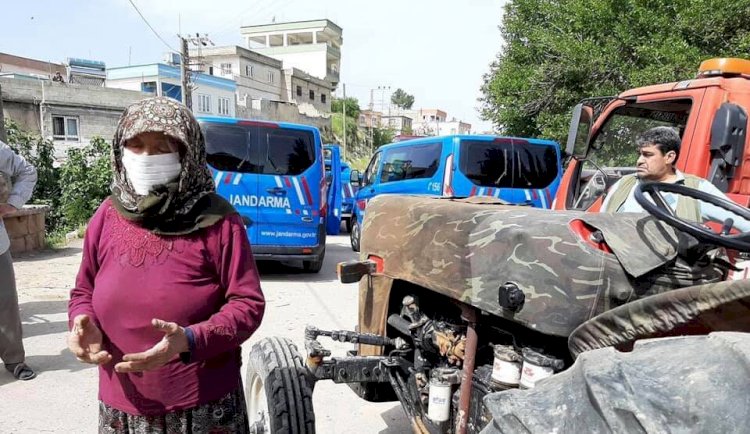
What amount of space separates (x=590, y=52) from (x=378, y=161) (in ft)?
14.6

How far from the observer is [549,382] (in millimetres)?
1020

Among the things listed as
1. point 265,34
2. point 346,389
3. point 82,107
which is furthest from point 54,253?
point 265,34

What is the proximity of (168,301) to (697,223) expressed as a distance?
1492mm

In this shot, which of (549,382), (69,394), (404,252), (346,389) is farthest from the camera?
(346,389)

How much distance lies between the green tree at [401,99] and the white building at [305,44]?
3864 centimetres

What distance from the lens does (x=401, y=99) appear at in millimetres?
99250

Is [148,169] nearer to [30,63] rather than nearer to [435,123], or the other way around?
[30,63]

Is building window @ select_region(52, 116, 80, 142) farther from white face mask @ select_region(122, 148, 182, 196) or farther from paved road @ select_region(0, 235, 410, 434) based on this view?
white face mask @ select_region(122, 148, 182, 196)

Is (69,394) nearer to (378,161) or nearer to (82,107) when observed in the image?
(378,161)

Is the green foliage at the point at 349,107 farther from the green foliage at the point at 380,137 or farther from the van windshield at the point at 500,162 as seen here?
the van windshield at the point at 500,162

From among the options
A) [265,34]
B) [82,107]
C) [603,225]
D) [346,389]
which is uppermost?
[265,34]

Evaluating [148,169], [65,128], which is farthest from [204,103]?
[148,169]

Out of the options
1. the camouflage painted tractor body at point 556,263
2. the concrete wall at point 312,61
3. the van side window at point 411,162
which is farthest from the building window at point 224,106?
the camouflage painted tractor body at point 556,263

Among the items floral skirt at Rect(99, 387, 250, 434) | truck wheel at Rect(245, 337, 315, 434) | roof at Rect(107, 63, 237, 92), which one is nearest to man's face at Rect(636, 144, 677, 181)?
Answer: truck wheel at Rect(245, 337, 315, 434)
